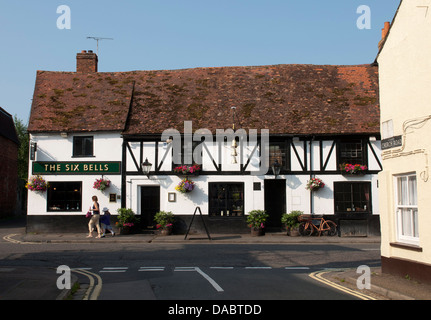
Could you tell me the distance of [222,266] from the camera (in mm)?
12227

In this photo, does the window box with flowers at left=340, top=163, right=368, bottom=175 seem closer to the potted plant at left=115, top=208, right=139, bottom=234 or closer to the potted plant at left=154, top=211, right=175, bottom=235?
the potted plant at left=154, top=211, right=175, bottom=235

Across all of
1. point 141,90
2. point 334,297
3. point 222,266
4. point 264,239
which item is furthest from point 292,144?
point 334,297

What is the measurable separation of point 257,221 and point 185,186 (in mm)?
3812

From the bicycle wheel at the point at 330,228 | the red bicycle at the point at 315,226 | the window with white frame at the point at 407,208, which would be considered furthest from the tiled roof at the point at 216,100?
the window with white frame at the point at 407,208

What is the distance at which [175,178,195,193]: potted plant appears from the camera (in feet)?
69.6

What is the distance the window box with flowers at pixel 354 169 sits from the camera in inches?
834

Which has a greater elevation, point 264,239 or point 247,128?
point 247,128

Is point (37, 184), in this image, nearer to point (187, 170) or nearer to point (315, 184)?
point (187, 170)

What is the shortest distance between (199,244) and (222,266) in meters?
5.73

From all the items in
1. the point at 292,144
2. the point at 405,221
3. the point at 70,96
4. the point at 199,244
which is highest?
the point at 70,96

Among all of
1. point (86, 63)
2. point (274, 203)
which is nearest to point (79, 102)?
point (86, 63)

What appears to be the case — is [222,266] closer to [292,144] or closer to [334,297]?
[334,297]
